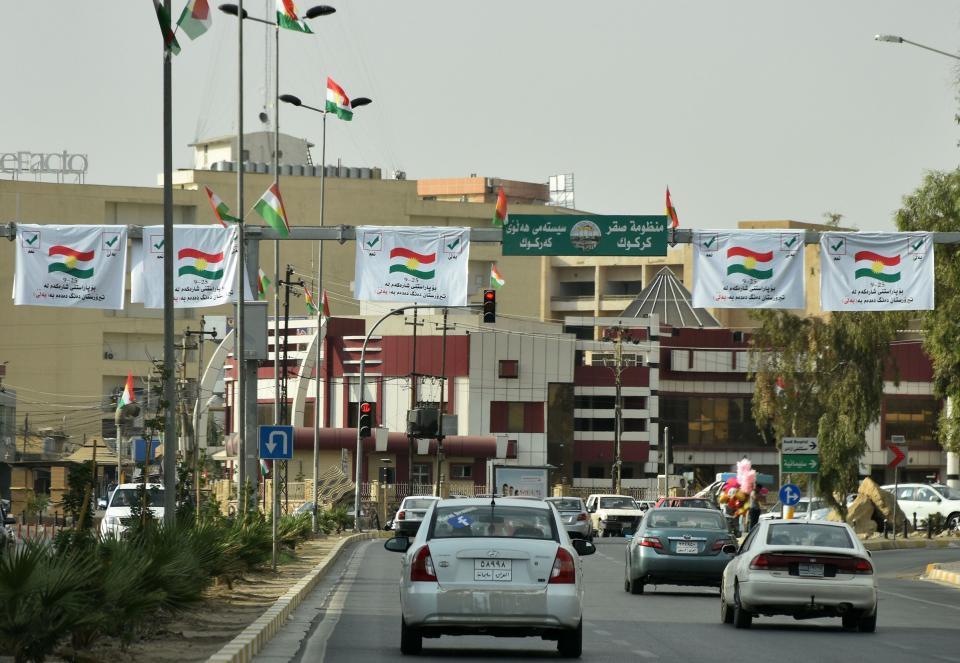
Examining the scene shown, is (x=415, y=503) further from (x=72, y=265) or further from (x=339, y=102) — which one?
(x=72, y=265)

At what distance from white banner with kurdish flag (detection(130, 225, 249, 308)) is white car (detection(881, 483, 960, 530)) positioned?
36970mm

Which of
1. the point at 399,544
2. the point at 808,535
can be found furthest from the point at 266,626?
the point at 808,535

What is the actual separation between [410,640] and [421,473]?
83.7 metres

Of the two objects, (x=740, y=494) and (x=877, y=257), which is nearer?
(x=877, y=257)

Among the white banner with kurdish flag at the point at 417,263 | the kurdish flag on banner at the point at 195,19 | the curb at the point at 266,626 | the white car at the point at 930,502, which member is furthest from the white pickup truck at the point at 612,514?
the kurdish flag on banner at the point at 195,19

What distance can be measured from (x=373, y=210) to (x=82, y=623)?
125 meters

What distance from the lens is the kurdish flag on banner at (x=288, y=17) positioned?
133ft

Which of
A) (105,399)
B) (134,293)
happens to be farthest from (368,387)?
(134,293)

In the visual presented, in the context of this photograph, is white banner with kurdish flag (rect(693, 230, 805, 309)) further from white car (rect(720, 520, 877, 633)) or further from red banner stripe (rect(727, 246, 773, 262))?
white car (rect(720, 520, 877, 633))

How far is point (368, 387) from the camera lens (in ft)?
346

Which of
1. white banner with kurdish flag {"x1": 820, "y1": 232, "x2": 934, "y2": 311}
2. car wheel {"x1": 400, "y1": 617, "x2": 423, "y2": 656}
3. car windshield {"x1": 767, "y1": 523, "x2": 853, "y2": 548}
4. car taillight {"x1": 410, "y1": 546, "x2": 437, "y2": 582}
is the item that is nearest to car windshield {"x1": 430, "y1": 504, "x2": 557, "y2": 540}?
car taillight {"x1": 410, "y1": 546, "x2": 437, "y2": 582}

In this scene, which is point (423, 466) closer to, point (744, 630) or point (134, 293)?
point (134, 293)

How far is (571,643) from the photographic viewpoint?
55.0 feet

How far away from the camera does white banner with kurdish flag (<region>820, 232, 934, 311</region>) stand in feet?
121
